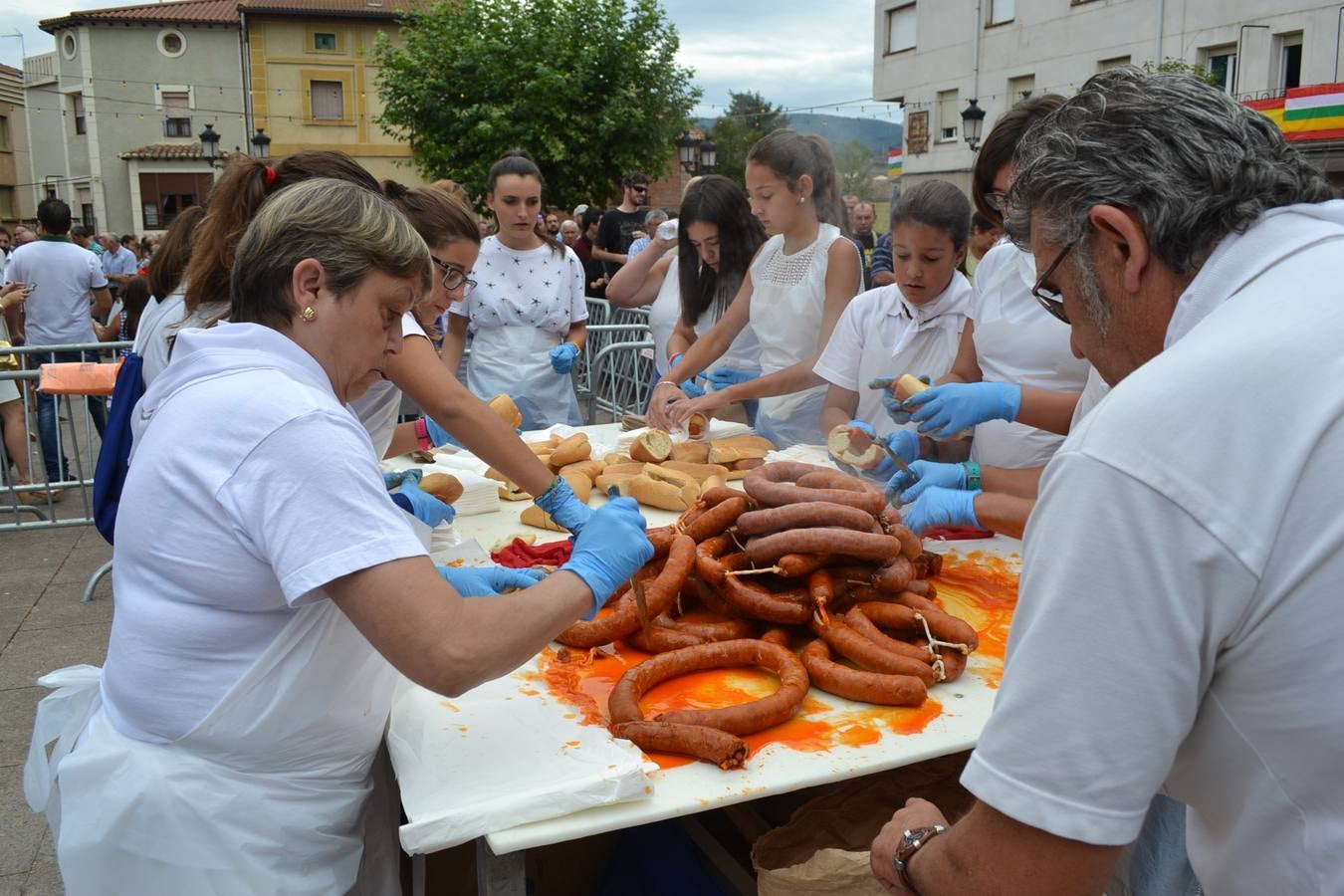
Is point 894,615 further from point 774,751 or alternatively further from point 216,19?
point 216,19

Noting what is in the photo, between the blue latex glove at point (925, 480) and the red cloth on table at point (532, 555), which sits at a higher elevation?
the blue latex glove at point (925, 480)

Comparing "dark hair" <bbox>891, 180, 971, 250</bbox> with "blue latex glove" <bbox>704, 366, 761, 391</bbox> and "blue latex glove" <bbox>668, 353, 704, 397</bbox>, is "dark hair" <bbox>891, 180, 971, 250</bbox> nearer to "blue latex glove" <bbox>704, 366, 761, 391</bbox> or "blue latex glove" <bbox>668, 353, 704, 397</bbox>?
"blue latex glove" <bbox>704, 366, 761, 391</bbox>

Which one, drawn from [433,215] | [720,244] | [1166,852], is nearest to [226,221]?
[433,215]

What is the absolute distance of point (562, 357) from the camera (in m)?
5.75

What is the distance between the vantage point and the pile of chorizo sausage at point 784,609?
224cm

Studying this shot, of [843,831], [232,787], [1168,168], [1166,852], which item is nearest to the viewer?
[1168,168]

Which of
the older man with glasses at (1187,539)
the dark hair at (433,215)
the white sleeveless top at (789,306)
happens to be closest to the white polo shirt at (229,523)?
the older man with glasses at (1187,539)

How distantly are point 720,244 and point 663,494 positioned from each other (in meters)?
2.40

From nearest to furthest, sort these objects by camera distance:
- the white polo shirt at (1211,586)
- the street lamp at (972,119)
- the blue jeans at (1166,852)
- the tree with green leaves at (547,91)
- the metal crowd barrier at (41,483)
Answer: the white polo shirt at (1211,586), the blue jeans at (1166,852), the metal crowd barrier at (41,483), the street lamp at (972,119), the tree with green leaves at (547,91)

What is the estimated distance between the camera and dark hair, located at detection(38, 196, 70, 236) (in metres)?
9.36

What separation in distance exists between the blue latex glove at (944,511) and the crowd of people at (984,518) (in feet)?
0.04

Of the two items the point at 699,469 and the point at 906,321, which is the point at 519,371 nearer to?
the point at 699,469

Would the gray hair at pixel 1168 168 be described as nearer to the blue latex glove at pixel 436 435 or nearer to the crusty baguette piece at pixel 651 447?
the crusty baguette piece at pixel 651 447

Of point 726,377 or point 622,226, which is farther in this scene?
point 622,226
